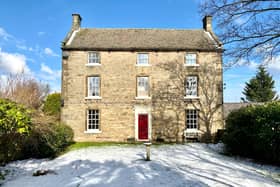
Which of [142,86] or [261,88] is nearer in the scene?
[142,86]

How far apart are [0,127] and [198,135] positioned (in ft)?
52.0

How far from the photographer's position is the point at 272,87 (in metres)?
41.4

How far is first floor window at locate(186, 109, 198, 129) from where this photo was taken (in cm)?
1909

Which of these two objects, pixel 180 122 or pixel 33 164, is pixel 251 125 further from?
pixel 33 164

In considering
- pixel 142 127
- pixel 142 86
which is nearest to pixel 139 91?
pixel 142 86

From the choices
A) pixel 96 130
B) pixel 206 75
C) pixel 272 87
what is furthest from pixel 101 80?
pixel 272 87

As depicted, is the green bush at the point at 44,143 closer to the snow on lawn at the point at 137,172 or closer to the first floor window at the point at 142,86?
the snow on lawn at the point at 137,172

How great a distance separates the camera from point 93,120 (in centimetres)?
1889

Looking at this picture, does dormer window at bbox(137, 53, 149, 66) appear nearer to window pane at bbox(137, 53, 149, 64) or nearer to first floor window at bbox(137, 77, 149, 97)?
window pane at bbox(137, 53, 149, 64)

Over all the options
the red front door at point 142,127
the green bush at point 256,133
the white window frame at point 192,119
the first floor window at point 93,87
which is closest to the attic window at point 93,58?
the first floor window at point 93,87

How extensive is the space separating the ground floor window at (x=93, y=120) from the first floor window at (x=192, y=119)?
7942 millimetres

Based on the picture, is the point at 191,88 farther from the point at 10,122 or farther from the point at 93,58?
the point at 10,122

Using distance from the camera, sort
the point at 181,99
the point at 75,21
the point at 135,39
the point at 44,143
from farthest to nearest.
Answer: the point at 75,21
the point at 135,39
the point at 181,99
the point at 44,143

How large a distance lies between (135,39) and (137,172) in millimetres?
14711
